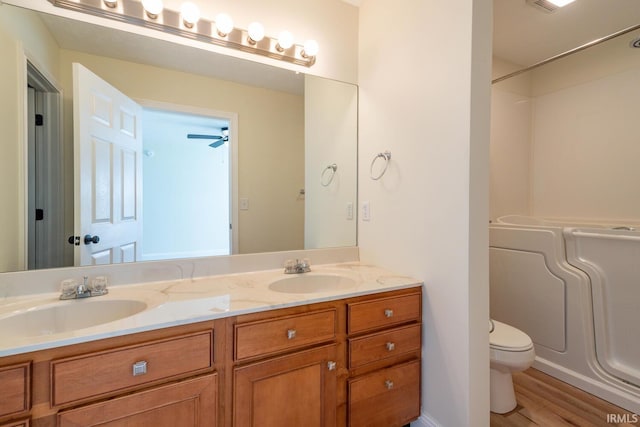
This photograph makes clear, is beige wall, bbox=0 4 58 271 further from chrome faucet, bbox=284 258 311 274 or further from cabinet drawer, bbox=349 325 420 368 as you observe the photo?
cabinet drawer, bbox=349 325 420 368

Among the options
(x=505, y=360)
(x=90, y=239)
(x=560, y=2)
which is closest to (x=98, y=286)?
(x=90, y=239)

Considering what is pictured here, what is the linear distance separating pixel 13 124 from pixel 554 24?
3.18m

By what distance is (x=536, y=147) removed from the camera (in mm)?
2840

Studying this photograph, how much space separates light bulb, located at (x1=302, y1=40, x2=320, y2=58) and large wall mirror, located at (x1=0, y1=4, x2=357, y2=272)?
13cm

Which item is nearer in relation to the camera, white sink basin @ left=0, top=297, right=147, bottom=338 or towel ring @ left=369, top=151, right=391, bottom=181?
white sink basin @ left=0, top=297, right=147, bottom=338

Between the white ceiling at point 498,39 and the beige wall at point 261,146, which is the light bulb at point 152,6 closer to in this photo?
the white ceiling at point 498,39

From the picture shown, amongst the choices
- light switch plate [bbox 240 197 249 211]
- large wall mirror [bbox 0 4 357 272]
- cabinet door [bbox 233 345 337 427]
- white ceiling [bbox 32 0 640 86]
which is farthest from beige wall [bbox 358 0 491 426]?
light switch plate [bbox 240 197 249 211]

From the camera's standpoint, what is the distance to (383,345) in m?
1.36

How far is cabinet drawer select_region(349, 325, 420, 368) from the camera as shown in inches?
51.1

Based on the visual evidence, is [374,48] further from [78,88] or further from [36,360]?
[36,360]

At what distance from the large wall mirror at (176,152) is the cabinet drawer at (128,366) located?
2.02 ft

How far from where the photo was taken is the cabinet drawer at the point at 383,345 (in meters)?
1.30

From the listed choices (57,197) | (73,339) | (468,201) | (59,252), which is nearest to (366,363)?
(468,201)

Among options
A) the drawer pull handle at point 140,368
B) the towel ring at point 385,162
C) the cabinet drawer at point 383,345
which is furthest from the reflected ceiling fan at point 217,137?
the cabinet drawer at point 383,345
